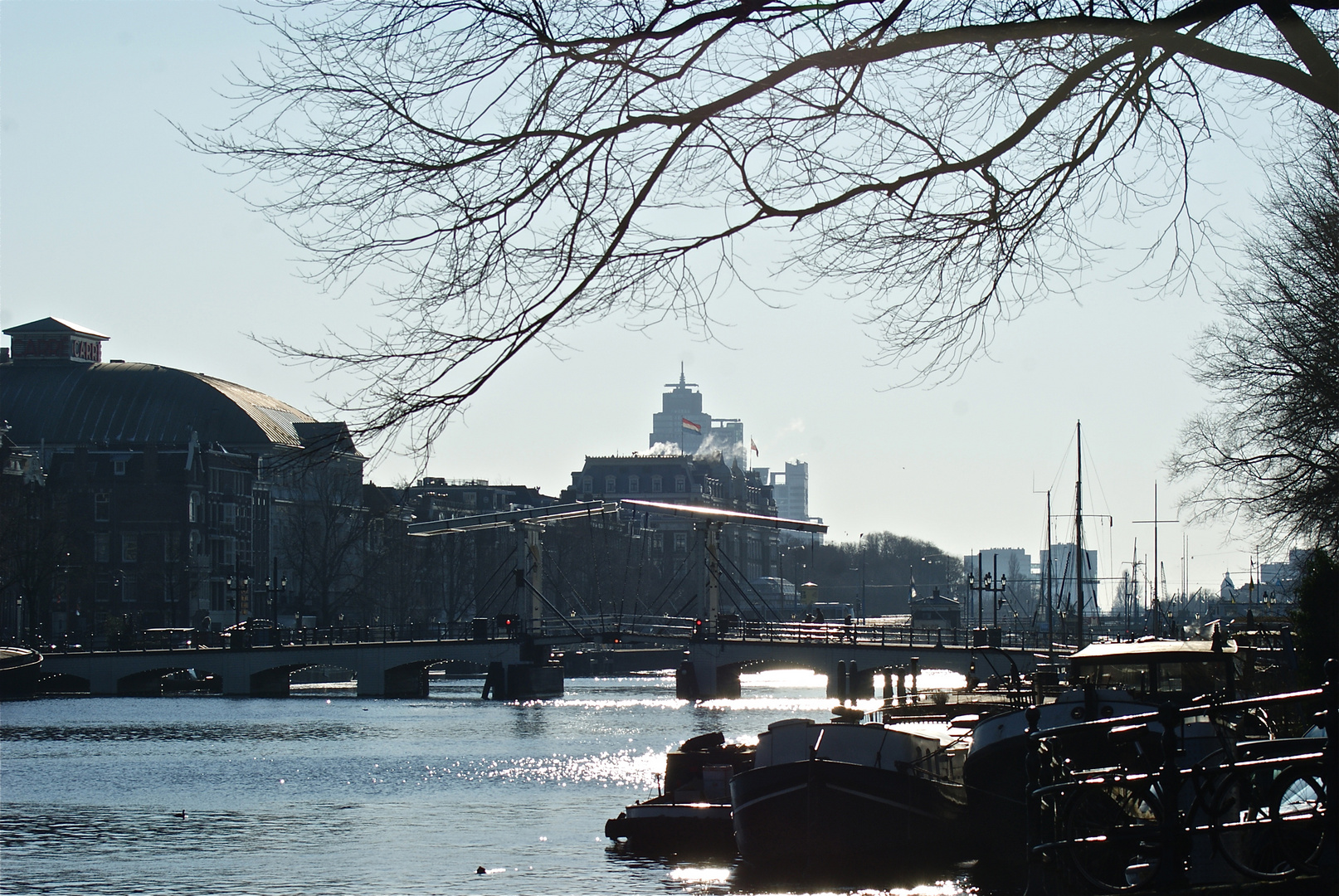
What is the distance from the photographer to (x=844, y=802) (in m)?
30.0

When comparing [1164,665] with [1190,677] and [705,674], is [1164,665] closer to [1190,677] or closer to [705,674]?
[1190,677]

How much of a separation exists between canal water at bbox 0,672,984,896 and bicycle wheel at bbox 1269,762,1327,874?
16.5 m

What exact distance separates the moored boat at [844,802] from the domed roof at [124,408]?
10478 centimetres

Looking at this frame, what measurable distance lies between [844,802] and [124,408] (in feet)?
372

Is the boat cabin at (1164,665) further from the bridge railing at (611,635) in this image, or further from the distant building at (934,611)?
the distant building at (934,611)

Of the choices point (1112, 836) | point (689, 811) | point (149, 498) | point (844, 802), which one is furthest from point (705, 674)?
point (1112, 836)

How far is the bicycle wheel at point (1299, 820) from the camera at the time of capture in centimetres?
1155

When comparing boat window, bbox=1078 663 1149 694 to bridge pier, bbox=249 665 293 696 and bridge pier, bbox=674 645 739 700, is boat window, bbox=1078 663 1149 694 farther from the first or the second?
bridge pier, bbox=249 665 293 696

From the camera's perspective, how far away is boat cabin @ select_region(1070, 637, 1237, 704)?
86.2 feet

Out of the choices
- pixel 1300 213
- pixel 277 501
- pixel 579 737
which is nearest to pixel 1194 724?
pixel 1300 213

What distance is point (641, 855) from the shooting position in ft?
107

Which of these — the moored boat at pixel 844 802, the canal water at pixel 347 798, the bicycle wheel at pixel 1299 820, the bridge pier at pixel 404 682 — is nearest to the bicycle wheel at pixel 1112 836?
the bicycle wheel at pixel 1299 820

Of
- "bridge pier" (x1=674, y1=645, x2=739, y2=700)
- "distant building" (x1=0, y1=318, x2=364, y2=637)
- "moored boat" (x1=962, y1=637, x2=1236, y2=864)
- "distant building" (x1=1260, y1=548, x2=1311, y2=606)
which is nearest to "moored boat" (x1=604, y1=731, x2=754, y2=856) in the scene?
"moored boat" (x1=962, y1=637, x2=1236, y2=864)

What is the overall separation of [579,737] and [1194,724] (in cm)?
4393
